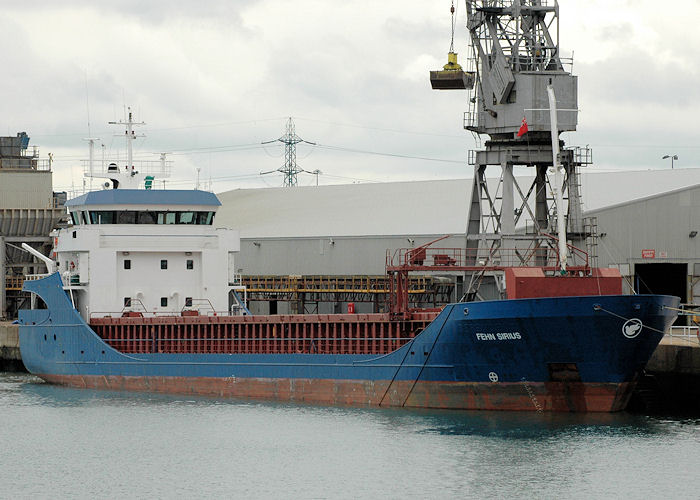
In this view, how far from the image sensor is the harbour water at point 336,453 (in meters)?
27.5

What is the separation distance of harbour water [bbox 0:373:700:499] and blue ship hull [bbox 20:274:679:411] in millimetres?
553

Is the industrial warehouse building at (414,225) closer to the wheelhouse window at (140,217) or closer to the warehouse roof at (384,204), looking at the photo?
the warehouse roof at (384,204)

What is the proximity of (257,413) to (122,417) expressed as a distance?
3.69 m

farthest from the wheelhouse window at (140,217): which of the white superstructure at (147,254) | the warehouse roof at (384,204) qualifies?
the warehouse roof at (384,204)

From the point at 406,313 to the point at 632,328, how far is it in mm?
6558

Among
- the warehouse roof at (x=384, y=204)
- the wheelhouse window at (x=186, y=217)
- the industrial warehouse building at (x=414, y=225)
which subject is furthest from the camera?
the warehouse roof at (x=384, y=204)

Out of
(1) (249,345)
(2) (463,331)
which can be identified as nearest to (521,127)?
(2) (463,331)

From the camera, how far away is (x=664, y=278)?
178 ft

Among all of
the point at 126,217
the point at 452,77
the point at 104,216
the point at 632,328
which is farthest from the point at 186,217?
the point at 632,328

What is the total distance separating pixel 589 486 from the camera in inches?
1079

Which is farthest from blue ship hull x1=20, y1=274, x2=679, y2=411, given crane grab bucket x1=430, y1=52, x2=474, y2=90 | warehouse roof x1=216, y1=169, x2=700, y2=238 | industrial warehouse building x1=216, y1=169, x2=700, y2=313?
warehouse roof x1=216, y1=169, x2=700, y2=238

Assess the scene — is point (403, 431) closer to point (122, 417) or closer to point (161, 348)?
point (122, 417)

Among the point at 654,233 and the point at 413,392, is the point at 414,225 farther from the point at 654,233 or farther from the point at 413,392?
the point at 413,392

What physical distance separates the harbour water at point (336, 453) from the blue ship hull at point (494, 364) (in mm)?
553
